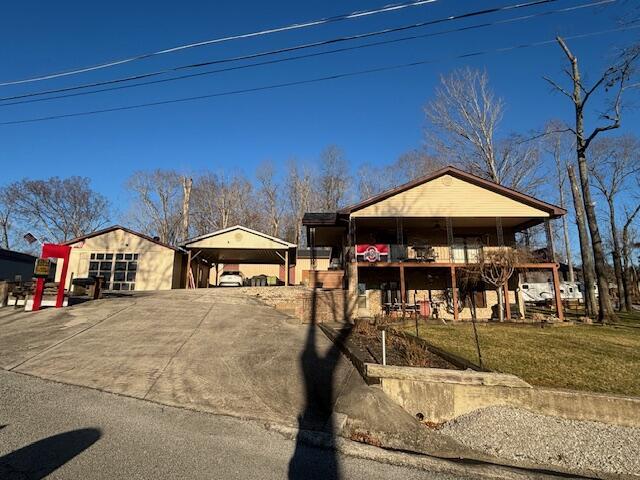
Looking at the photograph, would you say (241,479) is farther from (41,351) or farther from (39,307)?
(39,307)

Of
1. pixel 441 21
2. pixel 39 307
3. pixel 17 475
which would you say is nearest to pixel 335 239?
pixel 39 307

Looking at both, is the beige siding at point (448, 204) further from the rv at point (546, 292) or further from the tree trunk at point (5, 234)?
the tree trunk at point (5, 234)

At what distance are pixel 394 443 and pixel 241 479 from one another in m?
1.94

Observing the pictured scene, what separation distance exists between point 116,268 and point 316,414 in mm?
21748

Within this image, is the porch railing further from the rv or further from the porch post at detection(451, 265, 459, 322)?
the rv

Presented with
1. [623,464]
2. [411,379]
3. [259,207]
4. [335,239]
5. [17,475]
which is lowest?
[623,464]

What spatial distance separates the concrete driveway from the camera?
548 cm

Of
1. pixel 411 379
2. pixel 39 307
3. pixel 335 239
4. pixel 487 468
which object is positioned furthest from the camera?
pixel 335 239

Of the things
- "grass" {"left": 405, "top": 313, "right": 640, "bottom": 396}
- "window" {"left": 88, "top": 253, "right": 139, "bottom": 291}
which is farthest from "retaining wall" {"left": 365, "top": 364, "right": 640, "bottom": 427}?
"window" {"left": 88, "top": 253, "right": 139, "bottom": 291}

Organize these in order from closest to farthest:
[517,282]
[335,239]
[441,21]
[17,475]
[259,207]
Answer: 1. [17,475]
2. [441,21]
3. [517,282]
4. [335,239]
5. [259,207]

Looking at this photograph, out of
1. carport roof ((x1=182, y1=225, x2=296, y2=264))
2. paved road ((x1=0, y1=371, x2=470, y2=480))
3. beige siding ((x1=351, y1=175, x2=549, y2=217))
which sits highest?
beige siding ((x1=351, y1=175, x2=549, y2=217))

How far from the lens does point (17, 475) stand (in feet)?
10.6

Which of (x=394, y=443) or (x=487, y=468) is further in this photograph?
(x=394, y=443)

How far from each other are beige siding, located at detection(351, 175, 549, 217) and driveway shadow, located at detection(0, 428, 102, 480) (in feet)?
49.5
